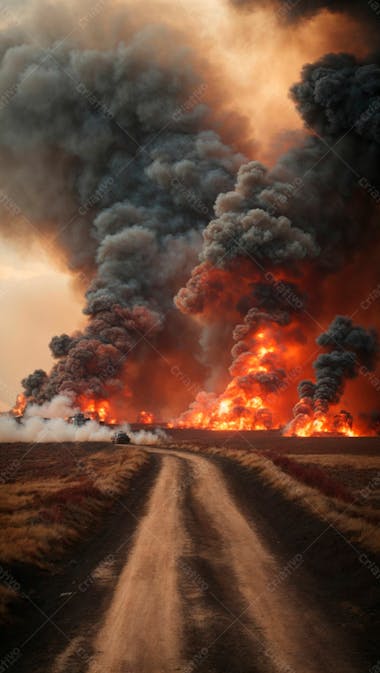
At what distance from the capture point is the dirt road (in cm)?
843

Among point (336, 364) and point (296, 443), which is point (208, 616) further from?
point (336, 364)

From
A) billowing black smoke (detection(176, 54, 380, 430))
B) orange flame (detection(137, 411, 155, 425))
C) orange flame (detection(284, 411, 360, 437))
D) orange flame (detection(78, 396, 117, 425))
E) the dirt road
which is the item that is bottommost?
the dirt road

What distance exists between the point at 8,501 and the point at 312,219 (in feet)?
274

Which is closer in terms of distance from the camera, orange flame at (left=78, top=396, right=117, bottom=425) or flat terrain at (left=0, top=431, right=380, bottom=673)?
flat terrain at (left=0, top=431, right=380, bottom=673)

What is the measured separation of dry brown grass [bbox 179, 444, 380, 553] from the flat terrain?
0.07 meters

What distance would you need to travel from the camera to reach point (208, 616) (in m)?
10.2

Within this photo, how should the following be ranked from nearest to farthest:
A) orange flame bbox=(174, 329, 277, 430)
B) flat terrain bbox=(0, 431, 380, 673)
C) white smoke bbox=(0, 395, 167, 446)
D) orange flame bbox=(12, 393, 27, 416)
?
1. flat terrain bbox=(0, 431, 380, 673)
2. white smoke bbox=(0, 395, 167, 446)
3. orange flame bbox=(174, 329, 277, 430)
4. orange flame bbox=(12, 393, 27, 416)

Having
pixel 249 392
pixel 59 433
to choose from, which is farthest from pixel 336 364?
pixel 59 433

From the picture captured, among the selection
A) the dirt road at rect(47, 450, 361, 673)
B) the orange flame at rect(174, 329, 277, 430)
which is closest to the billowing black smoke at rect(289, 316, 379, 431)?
the orange flame at rect(174, 329, 277, 430)

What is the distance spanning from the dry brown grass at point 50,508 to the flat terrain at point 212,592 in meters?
0.47

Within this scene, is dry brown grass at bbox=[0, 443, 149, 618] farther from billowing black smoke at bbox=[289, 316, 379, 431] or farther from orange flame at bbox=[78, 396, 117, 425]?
orange flame at bbox=[78, 396, 117, 425]

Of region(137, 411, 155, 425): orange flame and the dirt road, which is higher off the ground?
region(137, 411, 155, 425): orange flame

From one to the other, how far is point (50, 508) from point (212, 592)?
31.2 feet

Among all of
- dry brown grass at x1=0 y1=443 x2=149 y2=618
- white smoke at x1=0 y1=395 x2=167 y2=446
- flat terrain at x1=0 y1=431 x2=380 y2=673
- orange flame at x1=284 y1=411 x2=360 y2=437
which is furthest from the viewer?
orange flame at x1=284 y1=411 x2=360 y2=437
